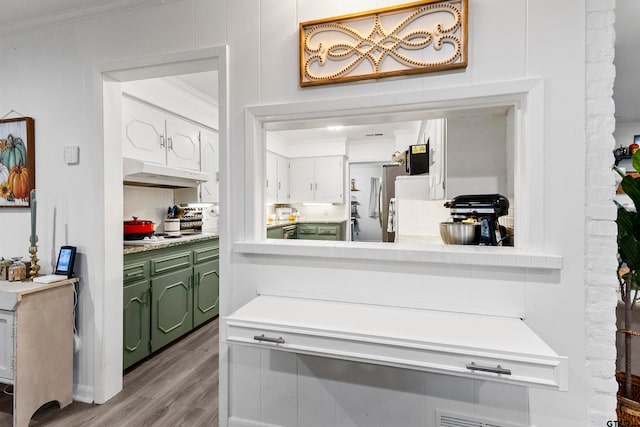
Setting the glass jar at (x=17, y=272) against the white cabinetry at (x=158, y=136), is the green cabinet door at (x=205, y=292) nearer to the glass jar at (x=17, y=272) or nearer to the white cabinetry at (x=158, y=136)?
the white cabinetry at (x=158, y=136)

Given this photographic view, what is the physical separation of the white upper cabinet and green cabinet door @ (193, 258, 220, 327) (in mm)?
774

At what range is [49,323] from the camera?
1.80m

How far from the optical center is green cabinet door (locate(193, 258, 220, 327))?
9.89 ft

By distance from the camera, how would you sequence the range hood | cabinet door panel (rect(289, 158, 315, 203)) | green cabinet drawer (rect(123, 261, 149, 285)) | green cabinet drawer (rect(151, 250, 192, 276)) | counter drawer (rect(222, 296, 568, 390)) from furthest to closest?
cabinet door panel (rect(289, 158, 315, 203))
green cabinet drawer (rect(151, 250, 192, 276))
the range hood
green cabinet drawer (rect(123, 261, 149, 285))
counter drawer (rect(222, 296, 568, 390))

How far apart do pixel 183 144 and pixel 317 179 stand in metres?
2.84

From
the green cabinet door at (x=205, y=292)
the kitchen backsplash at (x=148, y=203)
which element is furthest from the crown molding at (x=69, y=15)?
the green cabinet door at (x=205, y=292)

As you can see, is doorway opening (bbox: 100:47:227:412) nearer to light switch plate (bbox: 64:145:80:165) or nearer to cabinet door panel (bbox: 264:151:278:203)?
light switch plate (bbox: 64:145:80:165)

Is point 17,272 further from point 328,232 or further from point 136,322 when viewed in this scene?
point 328,232

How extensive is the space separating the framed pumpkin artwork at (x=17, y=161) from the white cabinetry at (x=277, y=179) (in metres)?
3.22

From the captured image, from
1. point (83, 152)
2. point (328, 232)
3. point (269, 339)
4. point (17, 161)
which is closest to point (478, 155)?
point (269, 339)

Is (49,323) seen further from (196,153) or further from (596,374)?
(596,374)

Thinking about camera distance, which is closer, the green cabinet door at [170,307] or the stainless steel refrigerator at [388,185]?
the green cabinet door at [170,307]

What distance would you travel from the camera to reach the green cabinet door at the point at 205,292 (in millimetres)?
3013

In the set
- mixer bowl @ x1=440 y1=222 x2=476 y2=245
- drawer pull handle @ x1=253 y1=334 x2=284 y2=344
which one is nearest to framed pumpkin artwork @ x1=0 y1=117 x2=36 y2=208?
drawer pull handle @ x1=253 y1=334 x2=284 y2=344
